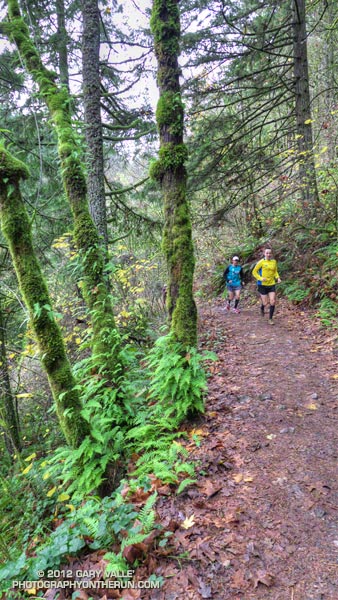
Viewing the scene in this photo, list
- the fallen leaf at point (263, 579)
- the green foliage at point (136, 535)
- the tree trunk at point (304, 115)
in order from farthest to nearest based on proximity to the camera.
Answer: the tree trunk at point (304, 115) → the green foliage at point (136, 535) → the fallen leaf at point (263, 579)

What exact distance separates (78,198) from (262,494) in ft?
15.3

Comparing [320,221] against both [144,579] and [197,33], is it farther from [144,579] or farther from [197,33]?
[144,579]

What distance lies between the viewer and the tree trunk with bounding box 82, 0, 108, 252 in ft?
21.9

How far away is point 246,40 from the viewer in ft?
32.3

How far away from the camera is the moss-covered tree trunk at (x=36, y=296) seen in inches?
135

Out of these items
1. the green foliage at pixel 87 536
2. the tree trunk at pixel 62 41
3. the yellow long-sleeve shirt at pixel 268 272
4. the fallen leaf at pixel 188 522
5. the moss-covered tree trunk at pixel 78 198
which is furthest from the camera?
the yellow long-sleeve shirt at pixel 268 272

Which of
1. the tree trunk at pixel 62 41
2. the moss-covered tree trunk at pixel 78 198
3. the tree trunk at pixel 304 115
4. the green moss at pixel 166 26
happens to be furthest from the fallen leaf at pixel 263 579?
the tree trunk at pixel 62 41

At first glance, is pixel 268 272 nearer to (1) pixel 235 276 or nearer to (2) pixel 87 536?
(1) pixel 235 276

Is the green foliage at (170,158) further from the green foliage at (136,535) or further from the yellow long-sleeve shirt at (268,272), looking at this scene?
the yellow long-sleeve shirt at (268,272)

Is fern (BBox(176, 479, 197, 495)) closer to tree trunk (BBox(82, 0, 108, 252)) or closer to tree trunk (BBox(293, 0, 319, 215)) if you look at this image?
tree trunk (BBox(82, 0, 108, 252))

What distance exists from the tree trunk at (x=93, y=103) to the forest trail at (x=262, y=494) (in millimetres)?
4317

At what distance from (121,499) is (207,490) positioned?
0.94 meters

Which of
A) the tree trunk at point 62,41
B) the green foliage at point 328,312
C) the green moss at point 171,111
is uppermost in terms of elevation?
the tree trunk at point 62,41

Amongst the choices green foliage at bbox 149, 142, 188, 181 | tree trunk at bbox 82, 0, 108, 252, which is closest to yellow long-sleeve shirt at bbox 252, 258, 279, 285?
tree trunk at bbox 82, 0, 108, 252
